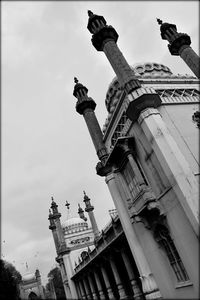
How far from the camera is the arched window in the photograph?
36.1 feet

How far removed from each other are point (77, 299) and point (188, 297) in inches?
1130

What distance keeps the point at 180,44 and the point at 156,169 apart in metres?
8.60

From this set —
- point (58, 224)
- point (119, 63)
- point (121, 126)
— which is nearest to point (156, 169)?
point (121, 126)

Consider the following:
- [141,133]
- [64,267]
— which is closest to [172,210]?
[141,133]

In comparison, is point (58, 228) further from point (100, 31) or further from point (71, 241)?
point (100, 31)

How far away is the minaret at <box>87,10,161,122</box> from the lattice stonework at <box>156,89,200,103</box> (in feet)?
2.75

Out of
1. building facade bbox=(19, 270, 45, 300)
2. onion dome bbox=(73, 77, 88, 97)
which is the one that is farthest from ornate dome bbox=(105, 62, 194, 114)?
building facade bbox=(19, 270, 45, 300)

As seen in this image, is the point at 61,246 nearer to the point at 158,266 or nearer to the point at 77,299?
the point at 77,299

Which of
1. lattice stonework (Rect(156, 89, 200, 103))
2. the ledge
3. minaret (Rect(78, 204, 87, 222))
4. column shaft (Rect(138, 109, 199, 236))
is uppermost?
minaret (Rect(78, 204, 87, 222))

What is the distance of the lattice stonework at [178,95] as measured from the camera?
1299cm

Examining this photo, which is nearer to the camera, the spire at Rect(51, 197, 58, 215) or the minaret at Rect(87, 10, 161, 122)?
the minaret at Rect(87, 10, 161, 122)

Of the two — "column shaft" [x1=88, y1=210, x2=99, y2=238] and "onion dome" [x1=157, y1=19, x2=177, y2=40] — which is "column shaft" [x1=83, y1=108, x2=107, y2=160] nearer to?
"onion dome" [x1=157, y1=19, x2=177, y2=40]

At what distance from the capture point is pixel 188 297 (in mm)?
10328

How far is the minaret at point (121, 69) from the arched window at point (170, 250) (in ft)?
16.4
